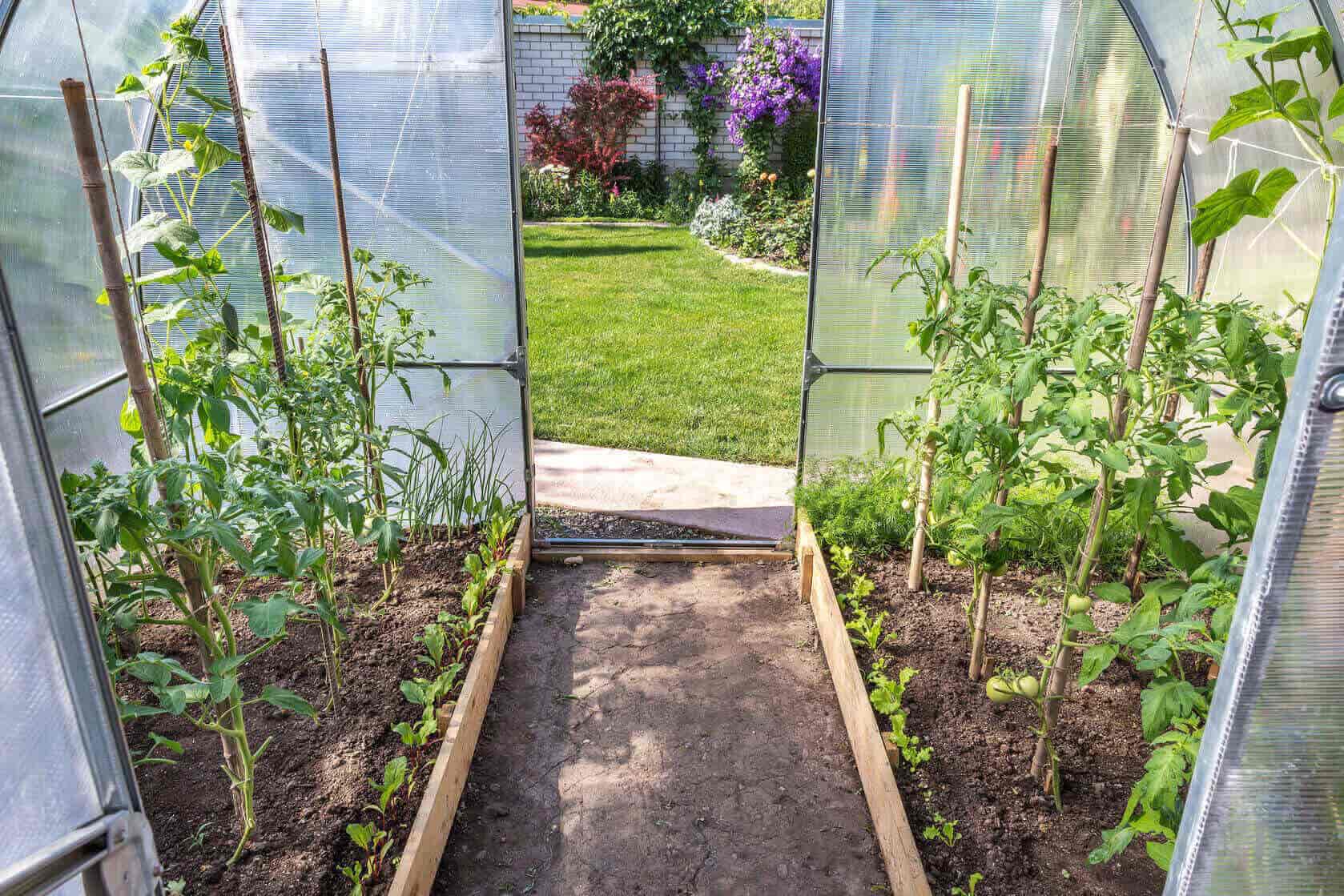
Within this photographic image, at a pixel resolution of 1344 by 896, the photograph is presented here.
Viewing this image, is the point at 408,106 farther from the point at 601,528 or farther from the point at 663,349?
the point at 663,349

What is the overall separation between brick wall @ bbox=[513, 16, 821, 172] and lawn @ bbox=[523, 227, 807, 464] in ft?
6.66

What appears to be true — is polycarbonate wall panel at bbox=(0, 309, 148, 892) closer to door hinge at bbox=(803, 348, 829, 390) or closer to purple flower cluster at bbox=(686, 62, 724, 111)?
door hinge at bbox=(803, 348, 829, 390)

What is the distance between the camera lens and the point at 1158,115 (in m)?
3.05

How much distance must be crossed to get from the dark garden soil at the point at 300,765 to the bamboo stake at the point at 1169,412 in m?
2.14

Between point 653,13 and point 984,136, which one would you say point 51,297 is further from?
point 653,13

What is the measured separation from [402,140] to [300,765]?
80.5 inches

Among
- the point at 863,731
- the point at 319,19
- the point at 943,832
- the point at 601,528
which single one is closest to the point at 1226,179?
the point at 863,731

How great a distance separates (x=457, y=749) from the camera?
7.70 ft

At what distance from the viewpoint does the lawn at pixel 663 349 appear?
4.83 metres

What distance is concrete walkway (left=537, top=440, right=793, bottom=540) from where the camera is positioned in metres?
3.97

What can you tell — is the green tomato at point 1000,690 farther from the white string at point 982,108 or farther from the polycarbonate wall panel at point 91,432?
the polycarbonate wall panel at point 91,432

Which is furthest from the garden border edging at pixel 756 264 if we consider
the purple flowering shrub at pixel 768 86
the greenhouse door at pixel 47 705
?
the greenhouse door at pixel 47 705

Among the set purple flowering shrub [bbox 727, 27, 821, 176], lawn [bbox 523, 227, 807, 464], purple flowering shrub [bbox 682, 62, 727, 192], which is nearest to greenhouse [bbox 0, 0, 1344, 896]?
lawn [bbox 523, 227, 807, 464]

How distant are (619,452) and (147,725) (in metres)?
2.64
